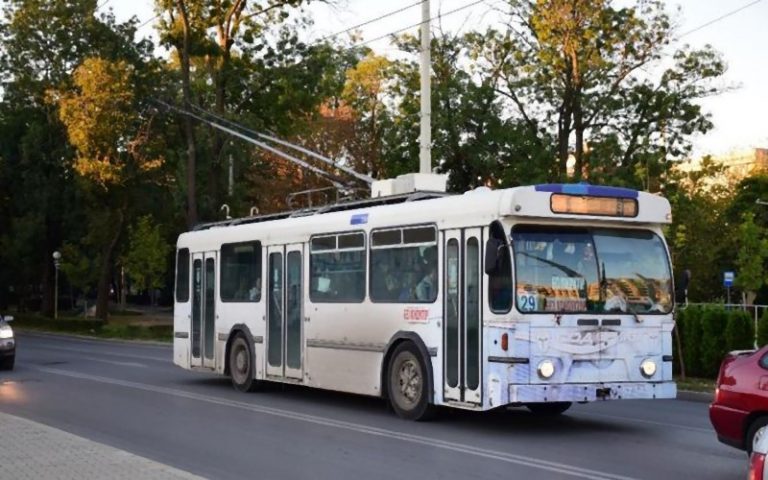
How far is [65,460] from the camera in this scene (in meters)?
10.3

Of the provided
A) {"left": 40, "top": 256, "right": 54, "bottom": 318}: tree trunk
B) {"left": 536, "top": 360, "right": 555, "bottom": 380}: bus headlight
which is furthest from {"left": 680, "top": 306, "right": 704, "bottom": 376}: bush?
{"left": 40, "top": 256, "right": 54, "bottom": 318}: tree trunk

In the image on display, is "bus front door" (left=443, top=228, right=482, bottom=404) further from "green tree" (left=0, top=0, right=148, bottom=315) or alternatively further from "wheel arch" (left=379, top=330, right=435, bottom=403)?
"green tree" (left=0, top=0, right=148, bottom=315)

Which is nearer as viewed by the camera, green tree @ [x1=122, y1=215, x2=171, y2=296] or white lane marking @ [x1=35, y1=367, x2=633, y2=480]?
white lane marking @ [x1=35, y1=367, x2=633, y2=480]

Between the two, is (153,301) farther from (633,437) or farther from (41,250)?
(633,437)

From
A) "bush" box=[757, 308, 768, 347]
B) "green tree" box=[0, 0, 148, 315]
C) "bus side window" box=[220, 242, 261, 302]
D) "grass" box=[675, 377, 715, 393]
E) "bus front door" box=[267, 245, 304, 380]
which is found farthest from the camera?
"green tree" box=[0, 0, 148, 315]

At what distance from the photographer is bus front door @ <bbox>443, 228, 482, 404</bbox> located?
13.1 m

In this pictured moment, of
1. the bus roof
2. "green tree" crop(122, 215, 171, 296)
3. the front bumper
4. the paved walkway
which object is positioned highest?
"green tree" crop(122, 215, 171, 296)

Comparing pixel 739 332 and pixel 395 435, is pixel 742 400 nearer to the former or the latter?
pixel 395 435

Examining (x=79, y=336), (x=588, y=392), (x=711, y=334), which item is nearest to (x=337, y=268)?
(x=588, y=392)

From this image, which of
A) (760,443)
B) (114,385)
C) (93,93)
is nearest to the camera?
(760,443)

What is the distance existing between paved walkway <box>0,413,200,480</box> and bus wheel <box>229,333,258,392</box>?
6.42 metres

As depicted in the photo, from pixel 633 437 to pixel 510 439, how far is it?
1505 millimetres

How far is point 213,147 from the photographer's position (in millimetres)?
41438

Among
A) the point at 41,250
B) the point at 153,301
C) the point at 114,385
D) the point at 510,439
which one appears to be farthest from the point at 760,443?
the point at 153,301
